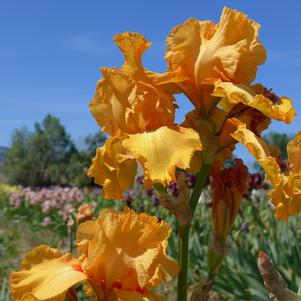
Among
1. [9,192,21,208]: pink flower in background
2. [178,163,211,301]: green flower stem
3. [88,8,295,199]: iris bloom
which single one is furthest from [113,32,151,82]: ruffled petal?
[9,192,21,208]: pink flower in background

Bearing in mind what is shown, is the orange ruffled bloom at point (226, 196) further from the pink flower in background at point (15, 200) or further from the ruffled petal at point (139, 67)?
the pink flower in background at point (15, 200)

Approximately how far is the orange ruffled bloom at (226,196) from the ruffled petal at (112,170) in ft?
0.64

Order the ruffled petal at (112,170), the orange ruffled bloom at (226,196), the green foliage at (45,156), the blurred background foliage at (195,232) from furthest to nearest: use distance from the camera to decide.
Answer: the green foliage at (45,156) < the blurred background foliage at (195,232) < the orange ruffled bloom at (226,196) < the ruffled petal at (112,170)

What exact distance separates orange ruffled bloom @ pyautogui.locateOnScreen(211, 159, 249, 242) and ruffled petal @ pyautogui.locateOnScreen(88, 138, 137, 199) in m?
0.19

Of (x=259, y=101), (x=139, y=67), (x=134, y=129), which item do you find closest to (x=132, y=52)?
(x=139, y=67)

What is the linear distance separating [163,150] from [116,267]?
0.77 feet

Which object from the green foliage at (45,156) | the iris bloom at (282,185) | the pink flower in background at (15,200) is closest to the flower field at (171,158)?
the iris bloom at (282,185)

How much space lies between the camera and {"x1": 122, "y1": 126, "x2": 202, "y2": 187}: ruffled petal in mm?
833

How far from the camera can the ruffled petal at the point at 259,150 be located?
2.67ft

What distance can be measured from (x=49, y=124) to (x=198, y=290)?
129ft

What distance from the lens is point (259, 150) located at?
2.77 feet

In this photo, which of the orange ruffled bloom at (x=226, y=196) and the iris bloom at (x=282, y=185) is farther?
the orange ruffled bloom at (x=226, y=196)

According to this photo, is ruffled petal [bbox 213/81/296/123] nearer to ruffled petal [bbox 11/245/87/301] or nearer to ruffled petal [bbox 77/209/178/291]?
ruffled petal [bbox 77/209/178/291]

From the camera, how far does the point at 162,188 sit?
0.92 m
